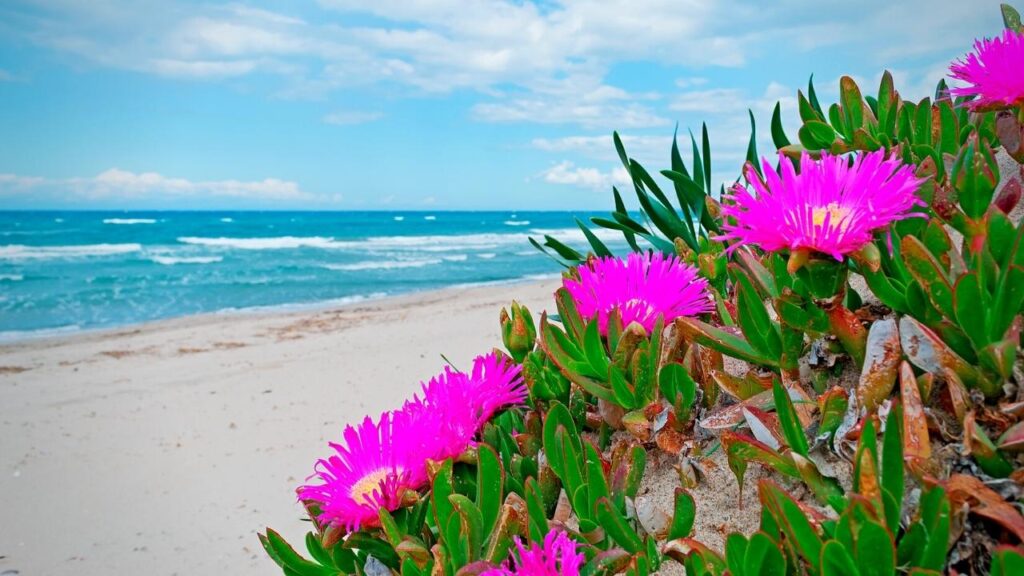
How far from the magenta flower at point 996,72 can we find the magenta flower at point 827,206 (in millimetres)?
407

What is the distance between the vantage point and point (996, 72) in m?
1.00

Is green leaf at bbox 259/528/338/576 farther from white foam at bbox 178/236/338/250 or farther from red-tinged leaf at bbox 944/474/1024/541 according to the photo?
white foam at bbox 178/236/338/250

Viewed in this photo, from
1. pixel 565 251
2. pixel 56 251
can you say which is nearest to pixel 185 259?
pixel 56 251

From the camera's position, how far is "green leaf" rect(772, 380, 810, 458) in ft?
2.15

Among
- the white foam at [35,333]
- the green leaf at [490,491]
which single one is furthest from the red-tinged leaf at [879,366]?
the white foam at [35,333]

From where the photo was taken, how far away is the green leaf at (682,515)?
70 centimetres

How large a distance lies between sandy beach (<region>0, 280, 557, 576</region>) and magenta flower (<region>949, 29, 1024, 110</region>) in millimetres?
2863

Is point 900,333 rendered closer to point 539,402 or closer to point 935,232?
point 935,232

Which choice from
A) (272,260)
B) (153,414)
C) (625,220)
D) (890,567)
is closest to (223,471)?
(153,414)

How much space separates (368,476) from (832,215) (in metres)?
0.54

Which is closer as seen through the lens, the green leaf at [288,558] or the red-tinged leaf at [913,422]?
the red-tinged leaf at [913,422]

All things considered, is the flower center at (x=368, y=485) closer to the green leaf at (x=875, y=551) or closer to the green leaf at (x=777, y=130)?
the green leaf at (x=875, y=551)

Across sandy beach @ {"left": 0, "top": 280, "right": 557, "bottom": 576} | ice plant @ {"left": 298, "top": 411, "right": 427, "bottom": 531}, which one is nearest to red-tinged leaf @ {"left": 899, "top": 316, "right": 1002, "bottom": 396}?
ice plant @ {"left": 298, "top": 411, "right": 427, "bottom": 531}

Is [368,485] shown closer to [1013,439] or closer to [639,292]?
[639,292]
